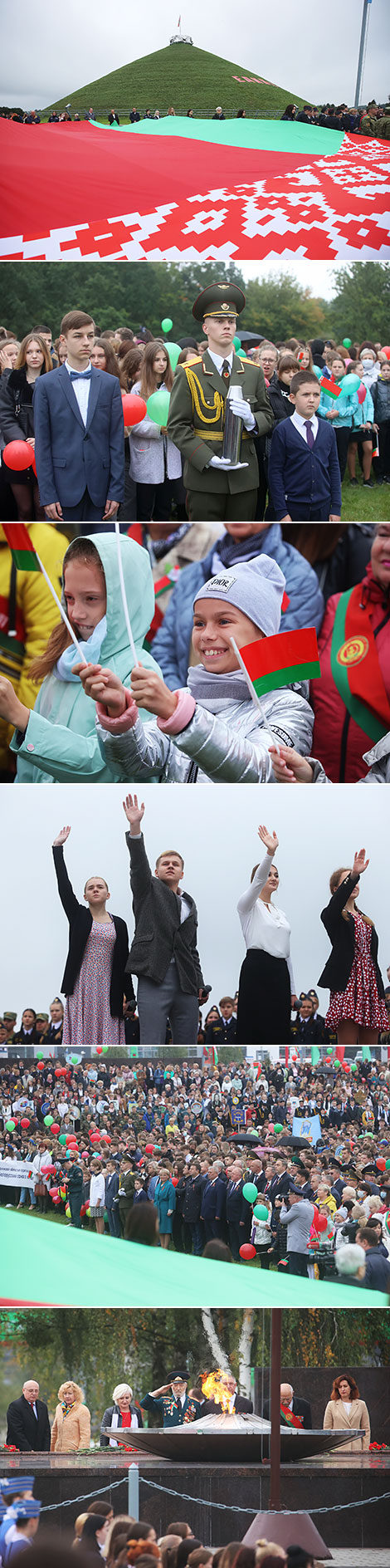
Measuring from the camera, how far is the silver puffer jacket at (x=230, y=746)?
248 inches

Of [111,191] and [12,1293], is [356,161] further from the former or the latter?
[12,1293]

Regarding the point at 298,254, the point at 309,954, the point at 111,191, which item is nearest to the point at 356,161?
the point at 298,254

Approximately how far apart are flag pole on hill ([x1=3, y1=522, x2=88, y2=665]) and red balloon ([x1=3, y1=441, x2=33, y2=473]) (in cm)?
50

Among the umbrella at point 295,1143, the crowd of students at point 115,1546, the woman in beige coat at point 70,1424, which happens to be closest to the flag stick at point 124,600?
the umbrella at point 295,1143

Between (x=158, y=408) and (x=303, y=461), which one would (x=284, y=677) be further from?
(x=158, y=408)

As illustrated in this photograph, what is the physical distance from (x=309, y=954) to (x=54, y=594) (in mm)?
1929

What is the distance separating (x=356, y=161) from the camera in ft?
26.6

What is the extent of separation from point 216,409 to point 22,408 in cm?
94

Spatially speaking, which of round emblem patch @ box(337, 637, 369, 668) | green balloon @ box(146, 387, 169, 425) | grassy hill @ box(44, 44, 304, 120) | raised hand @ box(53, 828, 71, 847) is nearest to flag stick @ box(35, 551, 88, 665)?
raised hand @ box(53, 828, 71, 847)

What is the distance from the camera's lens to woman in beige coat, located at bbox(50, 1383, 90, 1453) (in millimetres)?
8305

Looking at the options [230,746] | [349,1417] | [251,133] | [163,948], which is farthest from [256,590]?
[349,1417]

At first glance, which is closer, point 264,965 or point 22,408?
point 264,965

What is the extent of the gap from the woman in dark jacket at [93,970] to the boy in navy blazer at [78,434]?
151cm

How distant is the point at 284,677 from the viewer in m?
6.36
